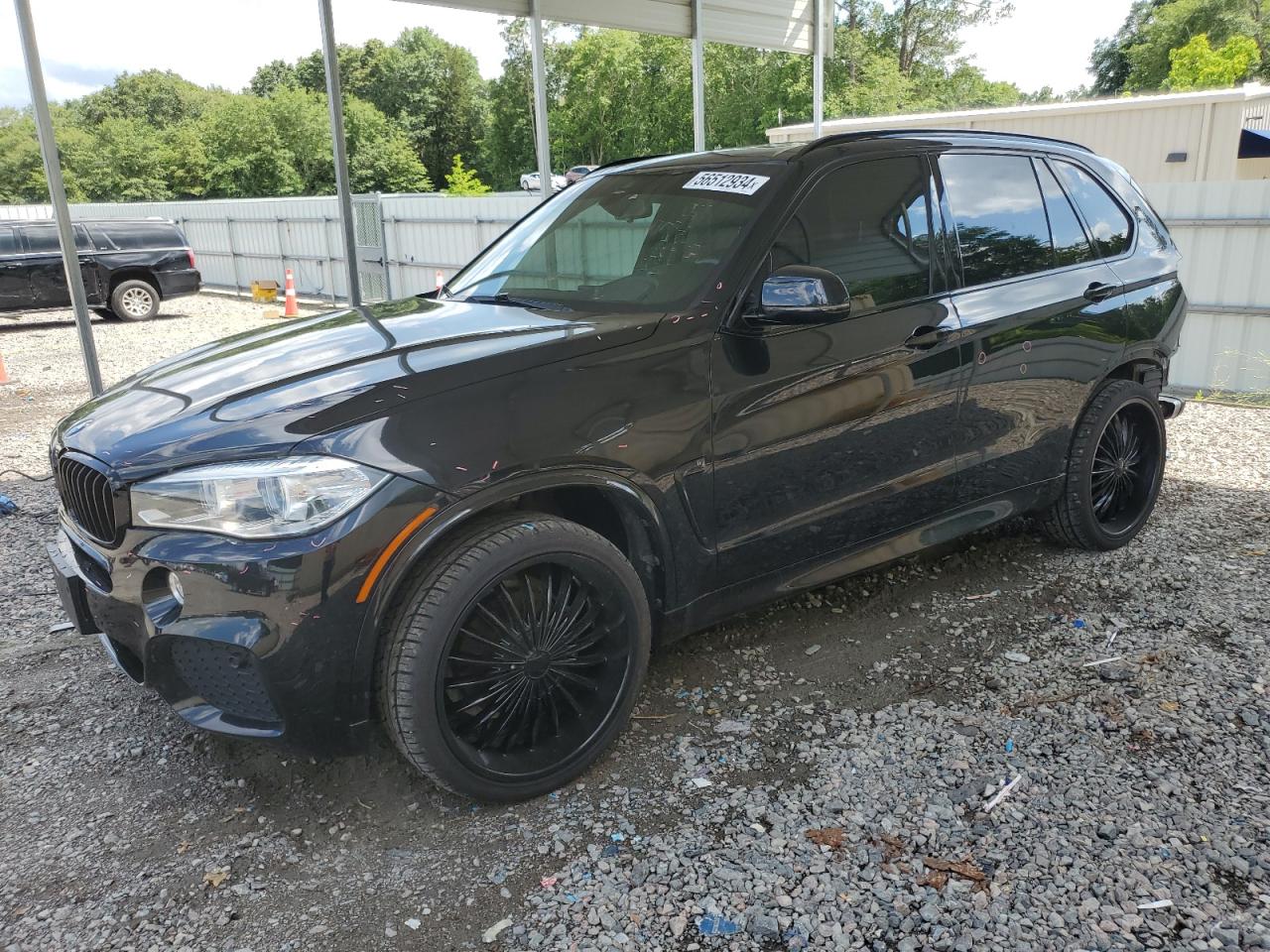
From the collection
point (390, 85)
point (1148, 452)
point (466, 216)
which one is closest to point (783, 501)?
point (1148, 452)

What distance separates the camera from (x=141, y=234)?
16.4 metres

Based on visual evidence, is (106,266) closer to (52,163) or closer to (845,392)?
(52,163)

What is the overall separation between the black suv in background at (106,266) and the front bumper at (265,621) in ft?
47.8

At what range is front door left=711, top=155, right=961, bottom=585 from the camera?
10.2 ft

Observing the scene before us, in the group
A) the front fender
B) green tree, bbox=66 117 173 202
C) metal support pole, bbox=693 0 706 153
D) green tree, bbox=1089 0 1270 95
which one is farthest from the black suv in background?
green tree, bbox=1089 0 1270 95

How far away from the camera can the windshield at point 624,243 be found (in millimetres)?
3244

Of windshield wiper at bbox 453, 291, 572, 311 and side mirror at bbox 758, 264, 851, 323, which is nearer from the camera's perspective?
side mirror at bbox 758, 264, 851, 323

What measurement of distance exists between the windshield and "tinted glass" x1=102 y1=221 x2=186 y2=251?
47.7ft

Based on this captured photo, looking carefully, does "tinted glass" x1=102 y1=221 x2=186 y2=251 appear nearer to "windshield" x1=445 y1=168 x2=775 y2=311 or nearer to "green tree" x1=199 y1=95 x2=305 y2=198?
"windshield" x1=445 y1=168 x2=775 y2=311

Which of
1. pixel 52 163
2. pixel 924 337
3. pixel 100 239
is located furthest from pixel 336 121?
pixel 100 239

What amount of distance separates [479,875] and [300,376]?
144cm

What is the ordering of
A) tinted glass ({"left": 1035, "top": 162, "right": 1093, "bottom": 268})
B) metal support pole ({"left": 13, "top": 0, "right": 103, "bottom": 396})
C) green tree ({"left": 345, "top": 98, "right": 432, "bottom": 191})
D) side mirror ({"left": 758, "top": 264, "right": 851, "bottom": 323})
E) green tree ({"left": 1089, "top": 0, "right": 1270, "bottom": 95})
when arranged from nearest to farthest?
side mirror ({"left": 758, "top": 264, "right": 851, "bottom": 323}) < tinted glass ({"left": 1035, "top": 162, "right": 1093, "bottom": 268}) < metal support pole ({"left": 13, "top": 0, "right": 103, "bottom": 396}) < green tree ({"left": 1089, "top": 0, "right": 1270, "bottom": 95}) < green tree ({"left": 345, "top": 98, "right": 432, "bottom": 191})

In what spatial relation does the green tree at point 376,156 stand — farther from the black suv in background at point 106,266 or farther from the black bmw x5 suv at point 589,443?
the black bmw x5 suv at point 589,443

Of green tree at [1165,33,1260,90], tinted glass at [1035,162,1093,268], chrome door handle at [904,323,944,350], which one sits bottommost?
chrome door handle at [904,323,944,350]
